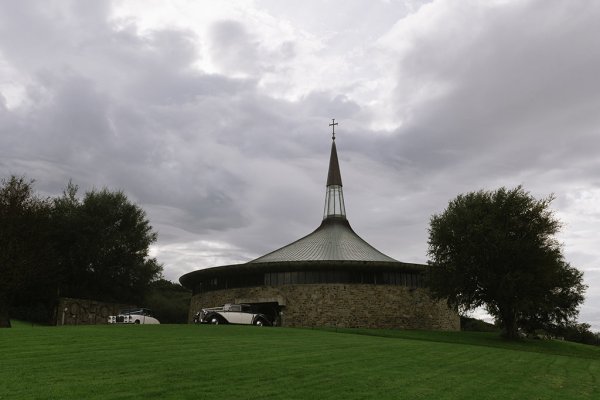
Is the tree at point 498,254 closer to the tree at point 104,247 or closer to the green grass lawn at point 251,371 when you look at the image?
the green grass lawn at point 251,371

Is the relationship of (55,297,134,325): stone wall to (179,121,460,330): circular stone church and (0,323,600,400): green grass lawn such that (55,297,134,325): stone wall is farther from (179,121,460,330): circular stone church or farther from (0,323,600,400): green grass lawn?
(0,323,600,400): green grass lawn

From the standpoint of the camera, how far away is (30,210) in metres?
38.5

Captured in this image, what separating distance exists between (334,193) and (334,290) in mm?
19296

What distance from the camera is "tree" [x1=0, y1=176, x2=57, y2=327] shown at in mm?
33156

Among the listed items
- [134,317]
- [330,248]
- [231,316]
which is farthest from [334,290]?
[134,317]

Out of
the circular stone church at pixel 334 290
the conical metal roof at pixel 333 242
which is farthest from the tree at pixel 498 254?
the conical metal roof at pixel 333 242

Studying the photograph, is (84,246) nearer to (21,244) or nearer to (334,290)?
(21,244)

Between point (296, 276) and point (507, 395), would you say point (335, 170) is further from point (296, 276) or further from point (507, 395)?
point (507, 395)

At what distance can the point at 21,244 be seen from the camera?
34.9m

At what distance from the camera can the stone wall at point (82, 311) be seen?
131 feet

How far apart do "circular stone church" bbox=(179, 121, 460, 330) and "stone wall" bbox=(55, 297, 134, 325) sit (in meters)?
9.37

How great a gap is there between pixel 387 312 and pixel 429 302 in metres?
4.50

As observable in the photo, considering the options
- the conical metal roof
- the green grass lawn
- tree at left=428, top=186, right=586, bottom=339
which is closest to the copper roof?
the conical metal roof

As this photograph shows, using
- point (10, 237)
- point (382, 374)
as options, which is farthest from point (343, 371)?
point (10, 237)
